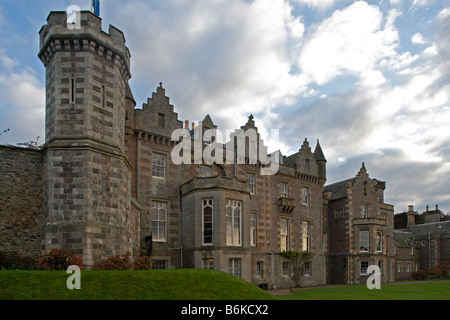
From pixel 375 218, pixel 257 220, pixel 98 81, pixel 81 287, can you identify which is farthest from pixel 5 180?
pixel 375 218

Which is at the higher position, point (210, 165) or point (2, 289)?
point (210, 165)

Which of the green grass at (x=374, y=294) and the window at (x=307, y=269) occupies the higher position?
the green grass at (x=374, y=294)

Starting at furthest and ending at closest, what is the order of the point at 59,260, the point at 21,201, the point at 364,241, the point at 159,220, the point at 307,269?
the point at 364,241, the point at 307,269, the point at 159,220, the point at 21,201, the point at 59,260

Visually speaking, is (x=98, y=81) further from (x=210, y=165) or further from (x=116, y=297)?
(x=210, y=165)

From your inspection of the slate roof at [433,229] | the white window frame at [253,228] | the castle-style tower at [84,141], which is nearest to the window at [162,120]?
the castle-style tower at [84,141]

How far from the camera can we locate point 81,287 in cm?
1162

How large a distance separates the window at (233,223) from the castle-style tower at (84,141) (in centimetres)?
856

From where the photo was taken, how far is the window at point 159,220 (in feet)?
81.8

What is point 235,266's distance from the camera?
25875 mm

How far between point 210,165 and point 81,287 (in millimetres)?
17392

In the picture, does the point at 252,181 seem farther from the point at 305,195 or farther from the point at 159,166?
the point at 159,166

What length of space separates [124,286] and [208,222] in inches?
520

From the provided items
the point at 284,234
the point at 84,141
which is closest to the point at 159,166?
the point at 84,141

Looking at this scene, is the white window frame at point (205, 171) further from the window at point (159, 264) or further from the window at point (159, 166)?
the window at point (159, 264)
